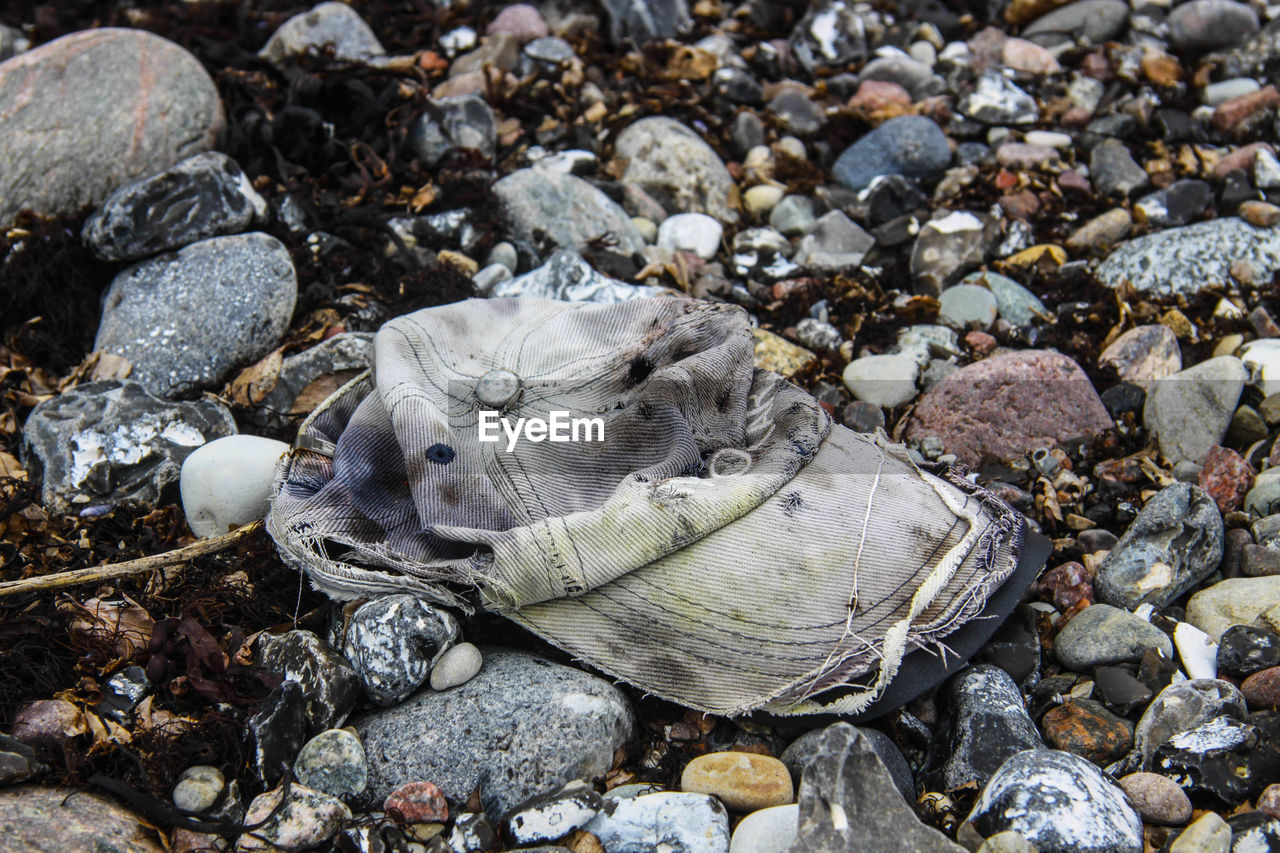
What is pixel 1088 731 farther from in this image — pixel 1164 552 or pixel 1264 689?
pixel 1164 552

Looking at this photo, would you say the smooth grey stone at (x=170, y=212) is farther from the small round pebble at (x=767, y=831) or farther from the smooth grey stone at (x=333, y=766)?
the small round pebble at (x=767, y=831)

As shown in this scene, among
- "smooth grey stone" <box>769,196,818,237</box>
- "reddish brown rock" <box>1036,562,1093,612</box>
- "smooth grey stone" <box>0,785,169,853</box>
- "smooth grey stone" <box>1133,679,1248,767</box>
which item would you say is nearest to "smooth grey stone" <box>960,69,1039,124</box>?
"smooth grey stone" <box>769,196,818,237</box>

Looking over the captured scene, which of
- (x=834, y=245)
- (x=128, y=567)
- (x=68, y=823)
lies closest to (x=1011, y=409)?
(x=834, y=245)

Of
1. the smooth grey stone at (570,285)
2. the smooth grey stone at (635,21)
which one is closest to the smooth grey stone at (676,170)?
the smooth grey stone at (570,285)

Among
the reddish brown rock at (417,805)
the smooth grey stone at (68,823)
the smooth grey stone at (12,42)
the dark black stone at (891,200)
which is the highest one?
the smooth grey stone at (12,42)

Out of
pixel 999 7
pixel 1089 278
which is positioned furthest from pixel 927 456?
pixel 999 7

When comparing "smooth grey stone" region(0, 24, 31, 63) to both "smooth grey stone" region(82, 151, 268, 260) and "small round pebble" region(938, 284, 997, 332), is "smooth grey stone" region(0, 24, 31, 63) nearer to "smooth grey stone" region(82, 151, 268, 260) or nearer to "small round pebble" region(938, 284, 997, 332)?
"smooth grey stone" region(82, 151, 268, 260)

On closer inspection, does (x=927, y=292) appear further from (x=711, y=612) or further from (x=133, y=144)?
(x=133, y=144)
